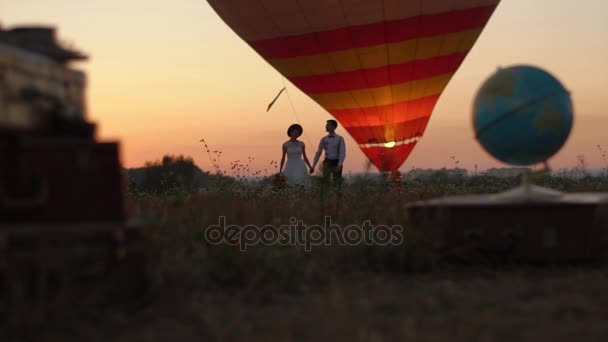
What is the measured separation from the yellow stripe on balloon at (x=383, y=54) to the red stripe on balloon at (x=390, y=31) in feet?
0.55

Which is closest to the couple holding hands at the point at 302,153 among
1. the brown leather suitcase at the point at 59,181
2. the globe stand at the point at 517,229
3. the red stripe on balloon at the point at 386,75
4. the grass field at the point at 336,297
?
the red stripe on balloon at the point at 386,75

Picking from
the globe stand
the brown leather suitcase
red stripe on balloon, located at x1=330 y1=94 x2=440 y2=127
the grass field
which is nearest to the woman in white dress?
red stripe on balloon, located at x1=330 y1=94 x2=440 y2=127

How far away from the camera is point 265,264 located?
5.10m

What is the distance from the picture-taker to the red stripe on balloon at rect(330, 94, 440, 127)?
1784 centimetres

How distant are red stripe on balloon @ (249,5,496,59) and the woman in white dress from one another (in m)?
2.83

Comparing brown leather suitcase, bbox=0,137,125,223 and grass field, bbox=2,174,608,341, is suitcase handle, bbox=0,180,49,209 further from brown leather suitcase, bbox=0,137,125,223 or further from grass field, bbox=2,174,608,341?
grass field, bbox=2,174,608,341

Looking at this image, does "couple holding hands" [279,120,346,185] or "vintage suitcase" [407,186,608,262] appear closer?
"vintage suitcase" [407,186,608,262]

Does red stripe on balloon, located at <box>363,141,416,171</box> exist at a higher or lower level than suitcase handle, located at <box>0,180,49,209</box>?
higher

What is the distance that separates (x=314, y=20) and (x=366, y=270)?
34.4 ft

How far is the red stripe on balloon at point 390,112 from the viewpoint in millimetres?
17844

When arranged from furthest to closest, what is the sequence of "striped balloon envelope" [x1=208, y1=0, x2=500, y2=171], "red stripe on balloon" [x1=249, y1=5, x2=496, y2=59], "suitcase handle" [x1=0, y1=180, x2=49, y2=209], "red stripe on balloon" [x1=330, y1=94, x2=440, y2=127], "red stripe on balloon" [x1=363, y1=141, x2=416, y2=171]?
"red stripe on balloon" [x1=363, y1=141, x2=416, y2=171]
"red stripe on balloon" [x1=330, y1=94, x2=440, y2=127]
"red stripe on balloon" [x1=249, y1=5, x2=496, y2=59]
"striped balloon envelope" [x1=208, y1=0, x2=500, y2=171]
"suitcase handle" [x1=0, y1=180, x2=49, y2=209]

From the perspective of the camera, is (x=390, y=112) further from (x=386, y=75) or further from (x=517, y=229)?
(x=517, y=229)

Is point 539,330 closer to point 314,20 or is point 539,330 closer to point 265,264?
point 265,264

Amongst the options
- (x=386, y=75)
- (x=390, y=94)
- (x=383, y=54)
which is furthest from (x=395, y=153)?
(x=383, y=54)
